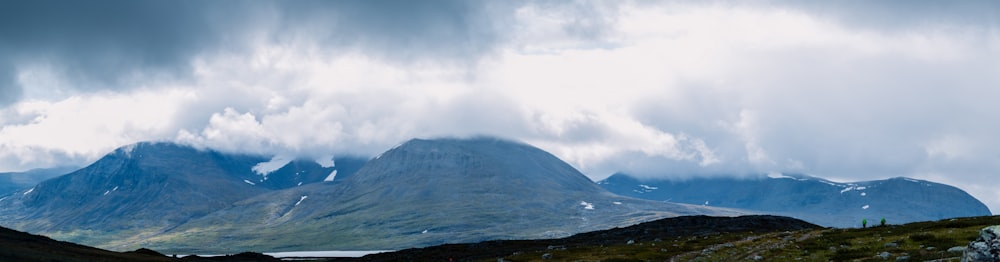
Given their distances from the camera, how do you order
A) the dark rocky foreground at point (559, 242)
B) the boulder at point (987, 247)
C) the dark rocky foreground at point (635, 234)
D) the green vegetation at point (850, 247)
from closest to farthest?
1. the boulder at point (987, 247)
2. the green vegetation at point (850, 247)
3. the dark rocky foreground at point (559, 242)
4. the dark rocky foreground at point (635, 234)

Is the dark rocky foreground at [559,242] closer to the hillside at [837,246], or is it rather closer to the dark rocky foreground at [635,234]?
the dark rocky foreground at [635,234]

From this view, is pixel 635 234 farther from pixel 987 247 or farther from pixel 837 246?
pixel 987 247

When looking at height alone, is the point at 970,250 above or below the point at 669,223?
below

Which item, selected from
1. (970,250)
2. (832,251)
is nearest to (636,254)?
(832,251)

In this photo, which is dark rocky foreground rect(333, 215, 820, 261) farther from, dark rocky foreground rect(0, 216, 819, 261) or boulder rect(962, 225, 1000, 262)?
boulder rect(962, 225, 1000, 262)

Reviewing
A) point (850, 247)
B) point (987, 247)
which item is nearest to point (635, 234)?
point (850, 247)

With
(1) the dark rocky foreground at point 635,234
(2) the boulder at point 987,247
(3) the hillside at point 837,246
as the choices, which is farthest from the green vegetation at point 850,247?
(1) the dark rocky foreground at point 635,234

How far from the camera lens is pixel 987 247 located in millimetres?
32188

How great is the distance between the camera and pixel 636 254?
9138 cm

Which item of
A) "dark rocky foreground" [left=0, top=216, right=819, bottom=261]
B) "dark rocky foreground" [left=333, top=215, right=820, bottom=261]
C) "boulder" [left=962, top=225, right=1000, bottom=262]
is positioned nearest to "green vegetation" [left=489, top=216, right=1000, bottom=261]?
"boulder" [left=962, top=225, right=1000, bottom=262]

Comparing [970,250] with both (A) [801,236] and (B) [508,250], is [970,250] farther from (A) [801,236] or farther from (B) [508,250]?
(B) [508,250]

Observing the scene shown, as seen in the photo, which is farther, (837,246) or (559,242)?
(559,242)

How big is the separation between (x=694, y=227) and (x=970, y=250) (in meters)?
134

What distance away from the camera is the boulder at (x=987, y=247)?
3177 cm
